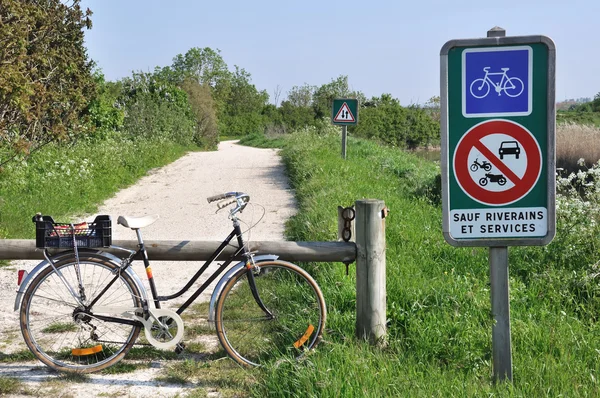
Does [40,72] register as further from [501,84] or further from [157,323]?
[501,84]

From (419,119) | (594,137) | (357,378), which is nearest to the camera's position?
(357,378)

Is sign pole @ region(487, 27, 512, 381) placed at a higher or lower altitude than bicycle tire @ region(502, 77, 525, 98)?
lower

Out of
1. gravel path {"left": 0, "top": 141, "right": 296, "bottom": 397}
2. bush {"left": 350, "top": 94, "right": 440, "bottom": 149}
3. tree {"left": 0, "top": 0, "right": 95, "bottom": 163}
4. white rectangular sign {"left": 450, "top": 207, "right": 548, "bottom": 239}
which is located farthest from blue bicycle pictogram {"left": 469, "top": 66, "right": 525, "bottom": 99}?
bush {"left": 350, "top": 94, "right": 440, "bottom": 149}

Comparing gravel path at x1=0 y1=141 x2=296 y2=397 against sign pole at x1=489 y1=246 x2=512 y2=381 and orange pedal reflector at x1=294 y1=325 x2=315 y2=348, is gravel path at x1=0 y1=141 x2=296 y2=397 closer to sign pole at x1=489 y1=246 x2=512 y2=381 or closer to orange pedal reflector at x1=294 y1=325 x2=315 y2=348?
orange pedal reflector at x1=294 y1=325 x2=315 y2=348

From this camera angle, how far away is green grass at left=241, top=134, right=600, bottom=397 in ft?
11.4

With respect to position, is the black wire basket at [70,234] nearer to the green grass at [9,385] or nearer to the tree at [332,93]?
the green grass at [9,385]

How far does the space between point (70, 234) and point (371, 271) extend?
6.29ft

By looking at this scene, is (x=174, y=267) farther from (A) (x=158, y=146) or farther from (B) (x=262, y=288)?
(A) (x=158, y=146)

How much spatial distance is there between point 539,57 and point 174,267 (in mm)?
5411

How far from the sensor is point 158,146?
22766 mm

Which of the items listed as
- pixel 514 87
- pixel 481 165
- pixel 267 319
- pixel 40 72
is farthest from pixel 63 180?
pixel 514 87

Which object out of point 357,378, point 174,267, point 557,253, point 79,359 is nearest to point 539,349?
point 357,378

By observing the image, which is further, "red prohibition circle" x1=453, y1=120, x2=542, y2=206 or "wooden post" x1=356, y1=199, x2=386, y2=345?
"wooden post" x1=356, y1=199, x2=386, y2=345

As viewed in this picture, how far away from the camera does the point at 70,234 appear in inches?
168
